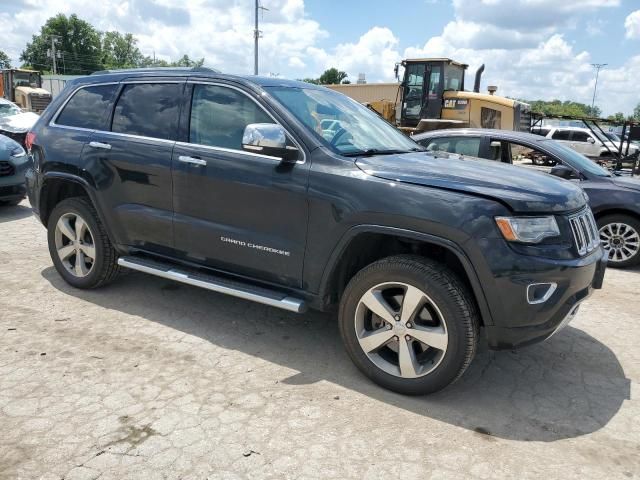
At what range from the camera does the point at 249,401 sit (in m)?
3.18

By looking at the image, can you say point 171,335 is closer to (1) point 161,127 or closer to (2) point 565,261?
(1) point 161,127

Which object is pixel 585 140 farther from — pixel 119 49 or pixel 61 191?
pixel 119 49

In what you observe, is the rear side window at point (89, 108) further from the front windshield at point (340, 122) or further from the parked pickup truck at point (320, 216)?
the front windshield at point (340, 122)

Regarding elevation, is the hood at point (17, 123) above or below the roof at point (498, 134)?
below

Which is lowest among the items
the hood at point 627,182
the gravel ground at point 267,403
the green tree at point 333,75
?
the gravel ground at point 267,403

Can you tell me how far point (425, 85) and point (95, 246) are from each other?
12768 millimetres

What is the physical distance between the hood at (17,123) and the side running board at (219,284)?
9248 millimetres

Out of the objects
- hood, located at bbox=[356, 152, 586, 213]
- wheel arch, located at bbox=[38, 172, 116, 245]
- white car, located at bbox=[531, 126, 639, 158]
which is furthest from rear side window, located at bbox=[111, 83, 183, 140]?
white car, located at bbox=[531, 126, 639, 158]

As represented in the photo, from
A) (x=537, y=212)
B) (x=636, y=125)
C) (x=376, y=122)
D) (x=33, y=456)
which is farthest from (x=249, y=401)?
(x=636, y=125)

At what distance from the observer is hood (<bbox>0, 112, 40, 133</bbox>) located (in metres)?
11.8

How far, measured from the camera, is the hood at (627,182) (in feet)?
20.7

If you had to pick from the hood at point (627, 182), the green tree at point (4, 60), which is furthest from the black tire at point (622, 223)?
the green tree at point (4, 60)

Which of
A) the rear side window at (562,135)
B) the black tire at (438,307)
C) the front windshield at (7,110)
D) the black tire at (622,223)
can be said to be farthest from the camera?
the rear side window at (562,135)

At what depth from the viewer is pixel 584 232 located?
Answer: 10.7 ft
